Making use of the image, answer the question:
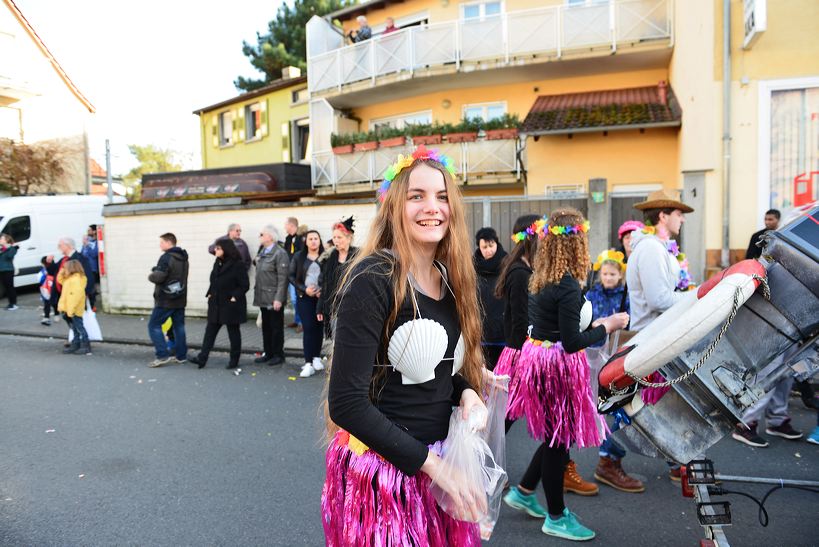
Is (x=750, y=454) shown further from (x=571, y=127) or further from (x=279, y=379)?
(x=571, y=127)

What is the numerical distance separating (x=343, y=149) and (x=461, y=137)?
162 inches

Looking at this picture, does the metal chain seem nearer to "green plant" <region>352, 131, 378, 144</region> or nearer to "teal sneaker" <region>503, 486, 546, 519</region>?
"teal sneaker" <region>503, 486, 546, 519</region>

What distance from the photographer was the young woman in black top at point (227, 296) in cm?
801

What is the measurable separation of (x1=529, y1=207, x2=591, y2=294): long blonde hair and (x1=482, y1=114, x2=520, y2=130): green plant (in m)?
11.8

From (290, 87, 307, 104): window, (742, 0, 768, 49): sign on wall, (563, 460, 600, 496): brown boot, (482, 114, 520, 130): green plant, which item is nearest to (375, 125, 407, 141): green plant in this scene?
(482, 114, 520, 130): green plant

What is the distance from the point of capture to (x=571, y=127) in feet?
41.6

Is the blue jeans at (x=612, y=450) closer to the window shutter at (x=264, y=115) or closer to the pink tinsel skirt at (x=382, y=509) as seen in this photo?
the pink tinsel skirt at (x=382, y=509)

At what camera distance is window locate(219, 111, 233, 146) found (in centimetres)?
2686

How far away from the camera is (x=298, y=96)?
23.2m

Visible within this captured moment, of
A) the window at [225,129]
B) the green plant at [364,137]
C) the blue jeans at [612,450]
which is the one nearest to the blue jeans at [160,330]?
the blue jeans at [612,450]

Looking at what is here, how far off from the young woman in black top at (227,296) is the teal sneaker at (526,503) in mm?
5308

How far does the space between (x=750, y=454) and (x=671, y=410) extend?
9.14 feet

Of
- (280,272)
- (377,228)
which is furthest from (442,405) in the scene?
(280,272)

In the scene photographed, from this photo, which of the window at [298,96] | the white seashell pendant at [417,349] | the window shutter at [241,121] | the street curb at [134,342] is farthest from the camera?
the window shutter at [241,121]
